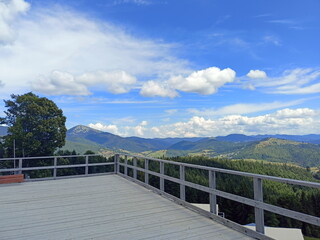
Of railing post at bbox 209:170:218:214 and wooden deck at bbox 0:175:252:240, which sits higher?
railing post at bbox 209:170:218:214

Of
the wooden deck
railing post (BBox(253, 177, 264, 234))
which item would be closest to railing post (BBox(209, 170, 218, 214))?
the wooden deck

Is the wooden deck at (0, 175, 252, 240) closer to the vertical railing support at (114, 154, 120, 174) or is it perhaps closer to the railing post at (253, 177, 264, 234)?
the railing post at (253, 177, 264, 234)

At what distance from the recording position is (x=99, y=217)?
486 centimetres

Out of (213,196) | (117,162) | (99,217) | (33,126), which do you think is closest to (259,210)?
(213,196)

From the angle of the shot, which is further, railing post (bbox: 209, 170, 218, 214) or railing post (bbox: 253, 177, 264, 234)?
railing post (bbox: 209, 170, 218, 214)

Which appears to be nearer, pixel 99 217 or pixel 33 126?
pixel 99 217

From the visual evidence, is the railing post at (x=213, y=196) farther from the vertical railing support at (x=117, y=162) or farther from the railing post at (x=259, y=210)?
the vertical railing support at (x=117, y=162)

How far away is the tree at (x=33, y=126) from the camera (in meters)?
28.4

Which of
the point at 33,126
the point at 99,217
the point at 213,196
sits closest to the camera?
the point at 213,196

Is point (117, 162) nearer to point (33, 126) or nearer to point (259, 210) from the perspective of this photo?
point (259, 210)

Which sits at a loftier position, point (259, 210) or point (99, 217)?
point (259, 210)

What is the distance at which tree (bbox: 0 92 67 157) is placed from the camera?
28375 millimetres

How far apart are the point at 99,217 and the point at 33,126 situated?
2853cm

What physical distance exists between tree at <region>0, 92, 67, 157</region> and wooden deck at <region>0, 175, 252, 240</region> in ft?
77.5
